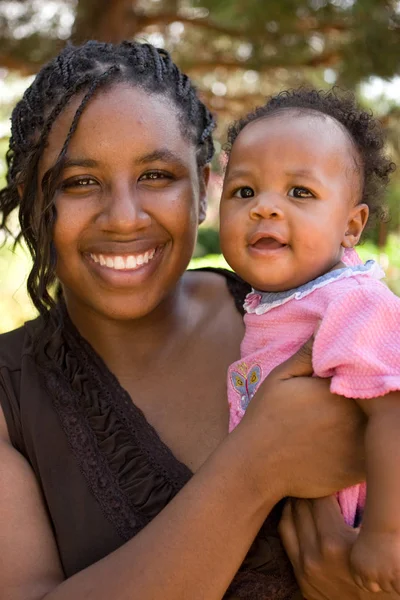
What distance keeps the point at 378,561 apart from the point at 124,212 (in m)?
→ 1.12

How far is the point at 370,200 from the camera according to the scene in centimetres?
221

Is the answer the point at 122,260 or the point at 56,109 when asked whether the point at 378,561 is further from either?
the point at 56,109

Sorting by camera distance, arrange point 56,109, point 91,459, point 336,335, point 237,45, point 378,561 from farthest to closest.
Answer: point 237,45, point 56,109, point 91,459, point 336,335, point 378,561

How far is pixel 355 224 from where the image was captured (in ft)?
7.00

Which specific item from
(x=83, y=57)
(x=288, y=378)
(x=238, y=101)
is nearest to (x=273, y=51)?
(x=238, y=101)

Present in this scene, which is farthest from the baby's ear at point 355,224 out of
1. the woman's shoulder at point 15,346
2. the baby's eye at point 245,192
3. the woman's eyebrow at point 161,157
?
the woman's shoulder at point 15,346

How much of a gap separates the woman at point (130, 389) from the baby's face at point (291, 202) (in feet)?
0.89

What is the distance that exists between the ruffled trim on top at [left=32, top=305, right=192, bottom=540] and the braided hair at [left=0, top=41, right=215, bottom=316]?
0.75 ft

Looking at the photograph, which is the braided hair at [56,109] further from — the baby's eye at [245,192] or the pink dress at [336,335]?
the pink dress at [336,335]

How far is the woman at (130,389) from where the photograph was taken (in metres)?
1.80

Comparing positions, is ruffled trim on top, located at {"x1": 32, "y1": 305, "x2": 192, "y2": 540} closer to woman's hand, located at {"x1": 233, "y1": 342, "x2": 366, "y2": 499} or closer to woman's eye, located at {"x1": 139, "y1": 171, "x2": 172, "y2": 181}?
woman's hand, located at {"x1": 233, "y1": 342, "x2": 366, "y2": 499}

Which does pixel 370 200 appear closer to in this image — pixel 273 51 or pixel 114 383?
pixel 114 383

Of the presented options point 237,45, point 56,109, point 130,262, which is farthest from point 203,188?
point 237,45

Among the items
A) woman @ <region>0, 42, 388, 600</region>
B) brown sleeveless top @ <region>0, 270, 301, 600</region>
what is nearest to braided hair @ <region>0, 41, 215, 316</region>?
woman @ <region>0, 42, 388, 600</region>
